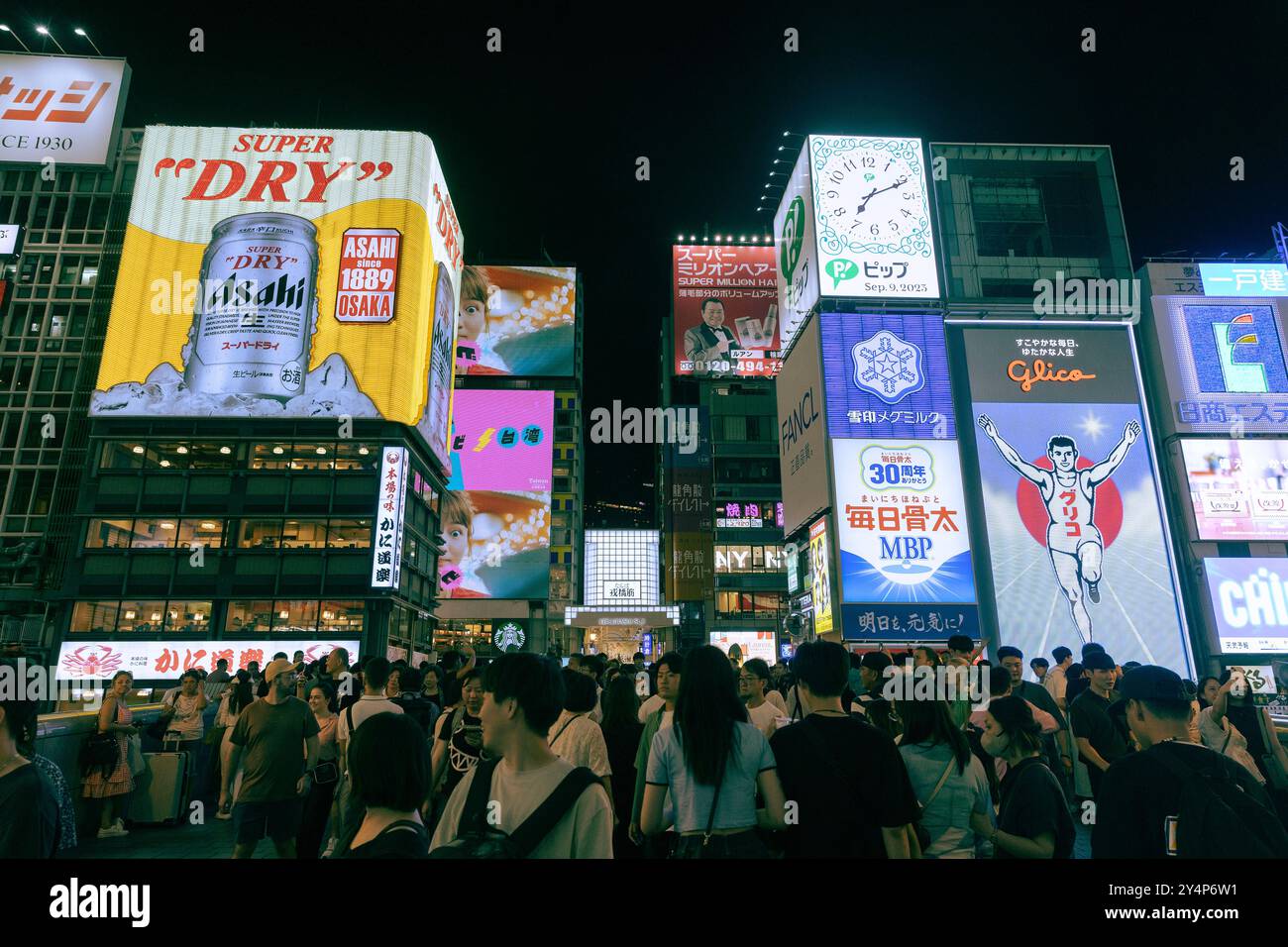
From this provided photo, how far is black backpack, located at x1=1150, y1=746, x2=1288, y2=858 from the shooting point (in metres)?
2.72

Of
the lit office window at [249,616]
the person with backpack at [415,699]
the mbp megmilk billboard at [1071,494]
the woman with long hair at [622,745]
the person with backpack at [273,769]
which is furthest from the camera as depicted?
the lit office window at [249,616]

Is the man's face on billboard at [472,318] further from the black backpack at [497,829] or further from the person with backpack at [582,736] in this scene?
the black backpack at [497,829]

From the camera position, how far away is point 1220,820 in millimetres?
2766

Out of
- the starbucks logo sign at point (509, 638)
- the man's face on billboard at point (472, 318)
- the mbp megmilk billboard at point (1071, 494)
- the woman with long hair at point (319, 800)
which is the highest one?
the man's face on billboard at point (472, 318)

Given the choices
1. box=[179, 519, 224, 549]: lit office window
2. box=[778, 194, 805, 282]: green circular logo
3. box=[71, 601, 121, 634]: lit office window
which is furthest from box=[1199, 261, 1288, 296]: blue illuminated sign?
box=[71, 601, 121, 634]: lit office window

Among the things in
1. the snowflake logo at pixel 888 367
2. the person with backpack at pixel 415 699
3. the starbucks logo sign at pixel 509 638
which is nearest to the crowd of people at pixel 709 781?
the person with backpack at pixel 415 699

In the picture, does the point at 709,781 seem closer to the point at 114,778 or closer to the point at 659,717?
the point at 659,717

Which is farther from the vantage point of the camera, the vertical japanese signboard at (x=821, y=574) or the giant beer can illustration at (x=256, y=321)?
the giant beer can illustration at (x=256, y=321)

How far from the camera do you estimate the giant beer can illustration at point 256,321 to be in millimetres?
40281

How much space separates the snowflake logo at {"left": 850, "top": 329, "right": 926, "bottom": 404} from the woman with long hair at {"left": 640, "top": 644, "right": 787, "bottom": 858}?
2639 cm

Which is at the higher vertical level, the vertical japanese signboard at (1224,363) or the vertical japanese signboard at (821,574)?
the vertical japanese signboard at (1224,363)

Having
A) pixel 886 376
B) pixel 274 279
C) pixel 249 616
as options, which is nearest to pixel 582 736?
pixel 886 376

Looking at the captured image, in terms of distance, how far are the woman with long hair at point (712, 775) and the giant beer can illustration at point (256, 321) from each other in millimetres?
42168

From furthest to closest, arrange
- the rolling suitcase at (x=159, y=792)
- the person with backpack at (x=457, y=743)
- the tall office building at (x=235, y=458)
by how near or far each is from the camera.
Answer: the tall office building at (x=235, y=458)
the rolling suitcase at (x=159, y=792)
the person with backpack at (x=457, y=743)
